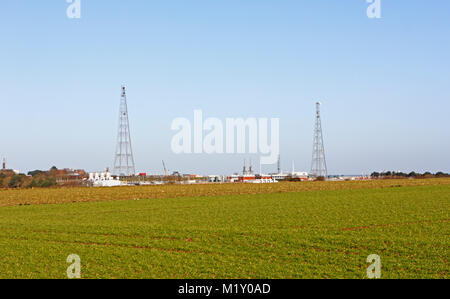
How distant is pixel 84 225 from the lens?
31281 mm

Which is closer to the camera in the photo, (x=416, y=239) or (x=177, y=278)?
(x=177, y=278)

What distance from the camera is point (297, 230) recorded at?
26.0m

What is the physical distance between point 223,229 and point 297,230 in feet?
14.5
